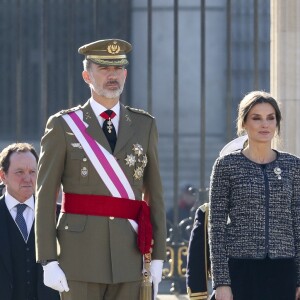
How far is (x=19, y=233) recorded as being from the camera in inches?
213

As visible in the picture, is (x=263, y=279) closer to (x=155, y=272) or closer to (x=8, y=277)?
(x=155, y=272)

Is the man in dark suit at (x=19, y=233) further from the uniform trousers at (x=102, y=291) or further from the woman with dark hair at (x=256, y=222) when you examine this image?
the woman with dark hair at (x=256, y=222)

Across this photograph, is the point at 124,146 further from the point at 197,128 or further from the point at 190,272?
the point at 197,128

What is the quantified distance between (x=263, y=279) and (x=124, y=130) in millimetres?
798

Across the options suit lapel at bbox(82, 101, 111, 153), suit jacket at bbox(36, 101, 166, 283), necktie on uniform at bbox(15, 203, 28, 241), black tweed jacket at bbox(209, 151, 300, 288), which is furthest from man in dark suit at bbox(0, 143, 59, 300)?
black tweed jacket at bbox(209, 151, 300, 288)

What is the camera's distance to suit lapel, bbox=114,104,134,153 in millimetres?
4914

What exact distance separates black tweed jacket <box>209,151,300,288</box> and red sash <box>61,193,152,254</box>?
31 centimetres

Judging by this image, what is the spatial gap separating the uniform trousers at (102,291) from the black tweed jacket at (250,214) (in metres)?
0.36

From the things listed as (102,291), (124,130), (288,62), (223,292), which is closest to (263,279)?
(223,292)

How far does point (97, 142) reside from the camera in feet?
16.1

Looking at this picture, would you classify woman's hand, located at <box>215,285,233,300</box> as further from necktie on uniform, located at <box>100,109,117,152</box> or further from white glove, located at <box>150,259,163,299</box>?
necktie on uniform, located at <box>100,109,117,152</box>

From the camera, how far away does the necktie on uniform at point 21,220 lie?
543 centimetres

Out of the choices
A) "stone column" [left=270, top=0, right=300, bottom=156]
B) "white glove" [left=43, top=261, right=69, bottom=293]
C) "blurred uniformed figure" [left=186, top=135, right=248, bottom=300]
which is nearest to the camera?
"white glove" [left=43, top=261, right=69, bottom=293]

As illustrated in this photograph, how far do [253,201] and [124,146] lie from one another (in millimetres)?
550
